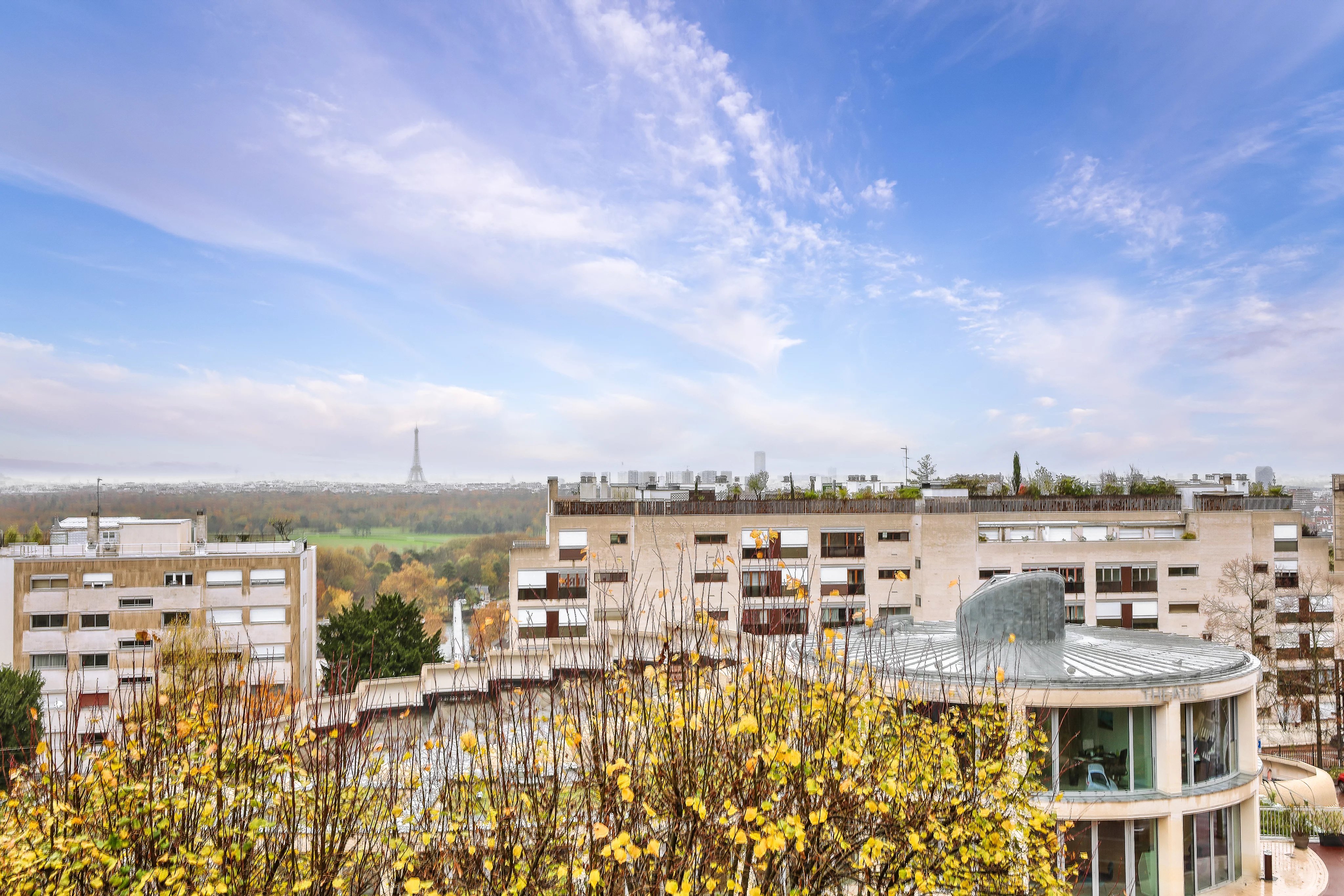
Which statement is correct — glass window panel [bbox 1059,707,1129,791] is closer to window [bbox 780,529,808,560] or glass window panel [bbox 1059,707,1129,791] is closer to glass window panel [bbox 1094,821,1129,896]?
glass window panel [bbox 1094,821,1129,896]

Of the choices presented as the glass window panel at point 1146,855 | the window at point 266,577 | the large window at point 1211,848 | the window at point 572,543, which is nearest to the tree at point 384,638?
the window at point 266,577

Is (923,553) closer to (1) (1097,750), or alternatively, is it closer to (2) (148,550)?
(1) (1097,750)

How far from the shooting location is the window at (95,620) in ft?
147

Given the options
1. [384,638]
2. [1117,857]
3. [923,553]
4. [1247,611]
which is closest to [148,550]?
[384,638]

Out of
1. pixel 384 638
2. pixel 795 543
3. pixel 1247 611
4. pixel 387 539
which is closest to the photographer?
pixel 384 638

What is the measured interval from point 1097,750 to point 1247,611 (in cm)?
3614

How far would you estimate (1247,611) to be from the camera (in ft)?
153

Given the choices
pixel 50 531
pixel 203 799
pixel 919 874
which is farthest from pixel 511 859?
pixel 50 531

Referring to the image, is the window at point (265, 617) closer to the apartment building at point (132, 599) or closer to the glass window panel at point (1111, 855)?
the apartment building at point (132, 599)

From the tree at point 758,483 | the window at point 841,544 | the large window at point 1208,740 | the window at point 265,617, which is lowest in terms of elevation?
the window at point 265,617

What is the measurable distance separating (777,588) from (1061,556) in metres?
40.8

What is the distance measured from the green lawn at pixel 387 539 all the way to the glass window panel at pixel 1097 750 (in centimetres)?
9784

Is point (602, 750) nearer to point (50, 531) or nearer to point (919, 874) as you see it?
point (919, 874)

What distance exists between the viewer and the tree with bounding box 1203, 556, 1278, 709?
45.0 m
